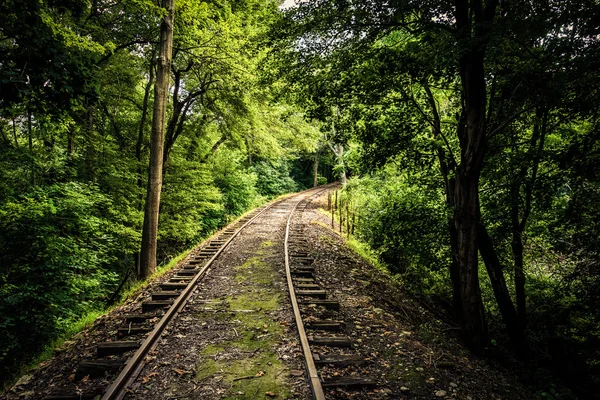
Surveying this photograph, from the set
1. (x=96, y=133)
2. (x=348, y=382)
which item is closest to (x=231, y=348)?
(x=348, y=382)

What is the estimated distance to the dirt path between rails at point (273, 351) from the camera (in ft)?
11.3

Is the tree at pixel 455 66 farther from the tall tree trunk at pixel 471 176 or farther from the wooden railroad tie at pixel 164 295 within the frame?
the wooden railroad tie at pixel 164 295

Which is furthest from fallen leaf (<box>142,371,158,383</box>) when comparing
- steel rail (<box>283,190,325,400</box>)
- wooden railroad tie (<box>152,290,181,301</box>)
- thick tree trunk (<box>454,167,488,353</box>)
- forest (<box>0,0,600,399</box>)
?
thick tree trunk (<box>454,167,488,353</box>)

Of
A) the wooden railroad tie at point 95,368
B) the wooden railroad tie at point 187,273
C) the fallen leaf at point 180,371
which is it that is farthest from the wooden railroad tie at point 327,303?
the wooden railroad tie at point 187,273

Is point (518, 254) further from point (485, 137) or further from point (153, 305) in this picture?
point (153, 305)

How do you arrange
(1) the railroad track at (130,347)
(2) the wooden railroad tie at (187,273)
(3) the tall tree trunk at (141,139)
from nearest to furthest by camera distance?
1. (1) the railroad track at (130,347)
2. (2) the wooden railroad tie at (187,273)
3. (3) the tall tree trunk at (141,139)

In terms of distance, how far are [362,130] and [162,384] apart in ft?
20.6

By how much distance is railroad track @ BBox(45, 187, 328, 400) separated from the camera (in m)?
3.25

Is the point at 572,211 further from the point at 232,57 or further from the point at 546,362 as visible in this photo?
the point at 232,57

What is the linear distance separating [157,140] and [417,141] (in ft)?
22.5

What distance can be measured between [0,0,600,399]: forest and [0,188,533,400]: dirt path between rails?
1.10 metres

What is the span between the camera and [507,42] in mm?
4547

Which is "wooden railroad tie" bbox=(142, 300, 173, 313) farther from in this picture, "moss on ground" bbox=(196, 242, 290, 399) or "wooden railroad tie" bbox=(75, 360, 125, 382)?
"wooden railroad tie" bbox=(75, 360, 125, 382)

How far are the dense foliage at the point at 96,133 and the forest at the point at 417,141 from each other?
5 cm
